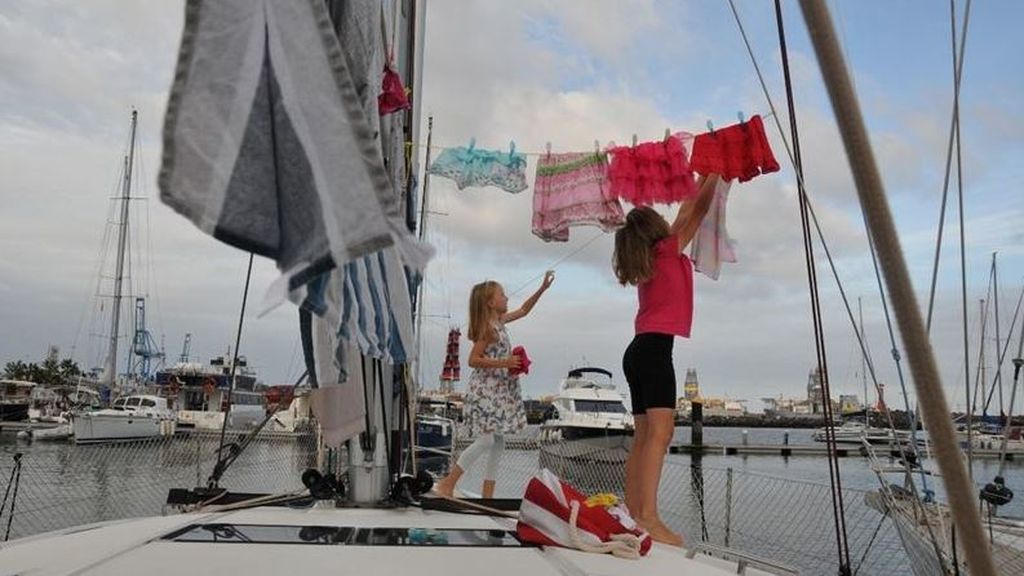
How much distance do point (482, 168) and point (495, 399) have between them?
2.82 meters

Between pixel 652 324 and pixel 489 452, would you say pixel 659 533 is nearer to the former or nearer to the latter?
pixel 652 324

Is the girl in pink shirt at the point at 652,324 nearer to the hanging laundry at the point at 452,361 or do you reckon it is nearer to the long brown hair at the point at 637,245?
the long brown hair at the point at 637,245

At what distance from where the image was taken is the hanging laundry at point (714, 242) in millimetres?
3818

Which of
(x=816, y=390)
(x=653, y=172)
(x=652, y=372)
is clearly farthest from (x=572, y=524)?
(x=816, y=390)

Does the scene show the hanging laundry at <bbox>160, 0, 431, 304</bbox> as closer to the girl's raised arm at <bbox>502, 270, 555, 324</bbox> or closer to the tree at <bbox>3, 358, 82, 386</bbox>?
the girl's raised arm at <bbox>502, 270, 555, 324</bbox>

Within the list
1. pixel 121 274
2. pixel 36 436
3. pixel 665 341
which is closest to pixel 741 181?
pixel 665 341

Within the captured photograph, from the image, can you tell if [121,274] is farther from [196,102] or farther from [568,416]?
[196,102]

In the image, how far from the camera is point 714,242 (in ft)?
12.6

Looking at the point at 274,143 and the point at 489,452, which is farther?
the point at 489,452

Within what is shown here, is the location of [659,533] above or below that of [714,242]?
below

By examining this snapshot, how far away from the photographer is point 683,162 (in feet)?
16.8

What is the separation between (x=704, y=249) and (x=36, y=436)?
40.5 meters

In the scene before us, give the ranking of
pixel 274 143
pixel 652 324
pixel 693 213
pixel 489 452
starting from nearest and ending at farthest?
pixel 274 143 < pixel 652 324 < pixel 693 213 < pixel 489 452

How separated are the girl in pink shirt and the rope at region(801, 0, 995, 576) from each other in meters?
2.36
